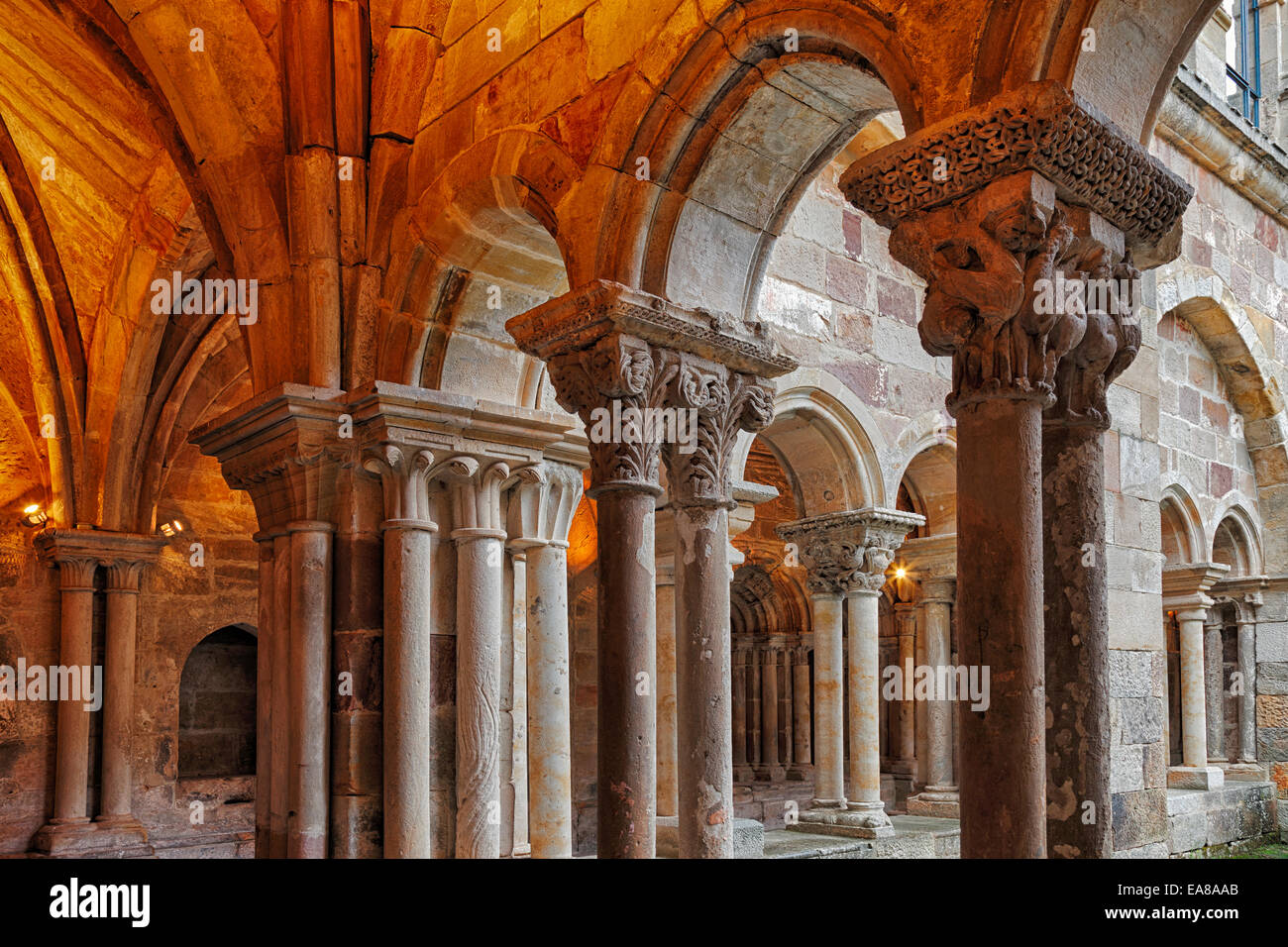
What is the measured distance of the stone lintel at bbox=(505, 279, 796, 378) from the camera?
368 cm

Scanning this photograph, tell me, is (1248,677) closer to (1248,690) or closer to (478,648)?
(1248,690)

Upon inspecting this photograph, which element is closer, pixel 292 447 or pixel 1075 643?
pixel 1075 643

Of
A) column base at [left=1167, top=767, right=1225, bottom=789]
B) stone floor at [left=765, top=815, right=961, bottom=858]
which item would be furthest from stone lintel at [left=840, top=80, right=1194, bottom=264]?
column base at [left=1167, top=767, right=1225, bottom=789]

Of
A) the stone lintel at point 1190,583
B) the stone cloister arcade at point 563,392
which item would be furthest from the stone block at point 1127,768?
the stone lintel at point 1190,583

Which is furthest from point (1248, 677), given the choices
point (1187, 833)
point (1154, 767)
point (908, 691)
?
point (1154, 767)

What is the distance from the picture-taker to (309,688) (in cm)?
459

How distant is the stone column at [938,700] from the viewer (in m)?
9.70

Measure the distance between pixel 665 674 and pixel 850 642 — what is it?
181 centimetres

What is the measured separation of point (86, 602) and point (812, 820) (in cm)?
507

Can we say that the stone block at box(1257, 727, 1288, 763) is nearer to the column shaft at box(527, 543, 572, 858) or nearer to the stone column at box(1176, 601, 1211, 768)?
the stone column at box(1176, 601, 1211, 768)

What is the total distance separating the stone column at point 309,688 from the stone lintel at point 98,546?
442 centimetres

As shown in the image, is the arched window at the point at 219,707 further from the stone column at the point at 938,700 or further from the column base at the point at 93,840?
the stone column at the point at 938,700

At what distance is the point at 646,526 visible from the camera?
151 inches

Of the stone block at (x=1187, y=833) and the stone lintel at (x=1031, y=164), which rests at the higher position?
the stone lintel at (x=1031, y=164)
